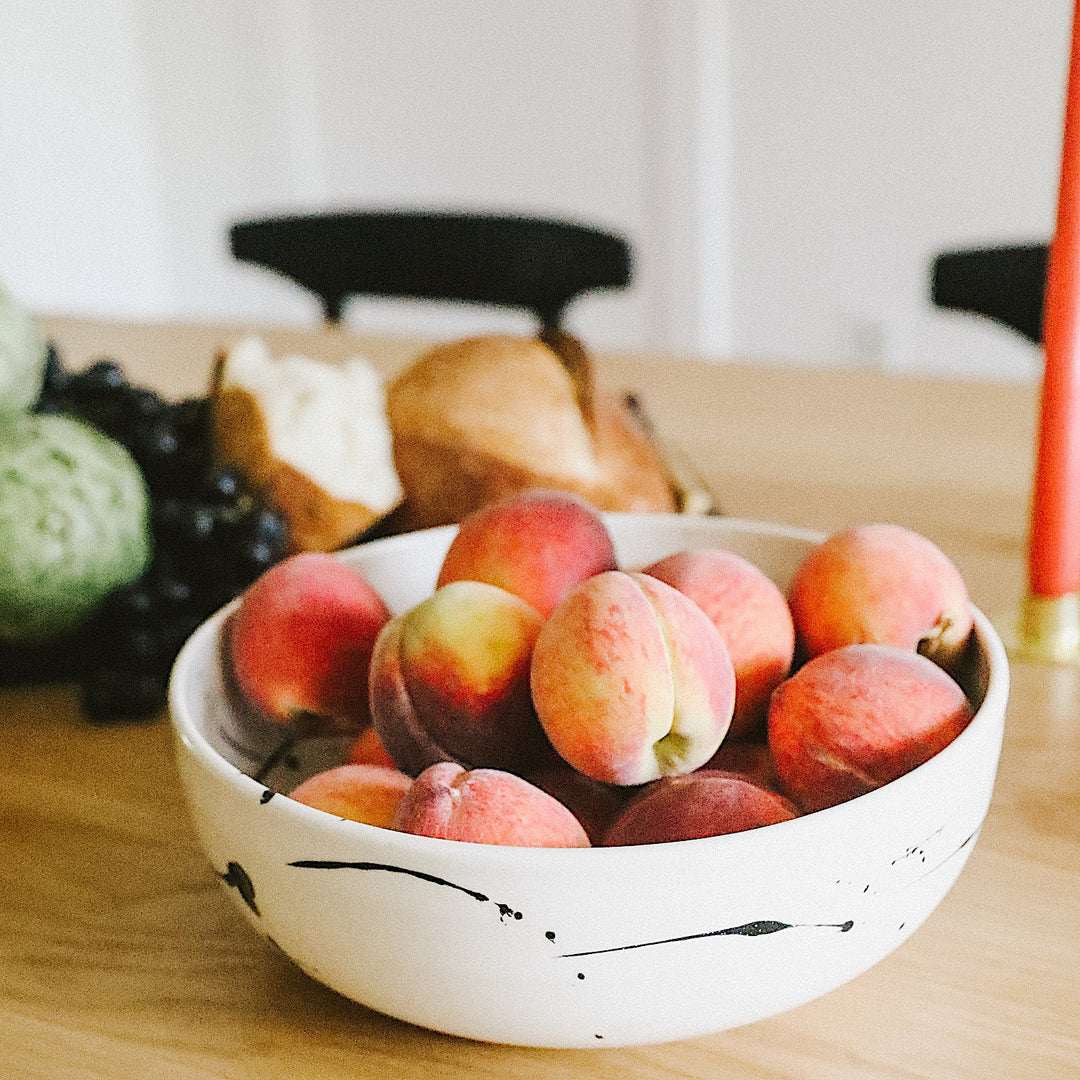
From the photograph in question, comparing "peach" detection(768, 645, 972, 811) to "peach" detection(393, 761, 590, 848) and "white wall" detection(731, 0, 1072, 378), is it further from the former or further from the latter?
"white wall" detection(731, 0, 1072, 378)

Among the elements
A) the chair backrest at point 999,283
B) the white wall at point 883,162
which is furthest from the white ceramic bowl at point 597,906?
the white wall at point 883,162

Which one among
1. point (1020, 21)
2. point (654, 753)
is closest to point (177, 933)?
point (654, 753)

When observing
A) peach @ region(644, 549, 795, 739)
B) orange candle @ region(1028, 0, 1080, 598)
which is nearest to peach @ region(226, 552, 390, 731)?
peach @ region(644, 549, 795, 739)

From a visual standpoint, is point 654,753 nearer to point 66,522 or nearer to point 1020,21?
point 66,522

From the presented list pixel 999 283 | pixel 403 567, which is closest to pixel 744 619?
pixel 403 567

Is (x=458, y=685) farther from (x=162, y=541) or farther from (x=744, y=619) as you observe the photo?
(x=162, y=541)

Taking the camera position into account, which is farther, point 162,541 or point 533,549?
point 162,541

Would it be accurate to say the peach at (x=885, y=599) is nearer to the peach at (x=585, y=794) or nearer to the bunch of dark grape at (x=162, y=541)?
the peach at (x=585, y=794)

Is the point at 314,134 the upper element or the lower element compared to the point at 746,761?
upper

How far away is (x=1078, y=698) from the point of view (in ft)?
1.72

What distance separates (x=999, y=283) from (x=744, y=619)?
1.04 metres

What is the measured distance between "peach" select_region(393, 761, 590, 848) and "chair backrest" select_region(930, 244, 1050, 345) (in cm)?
111

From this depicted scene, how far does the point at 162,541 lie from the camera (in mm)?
569

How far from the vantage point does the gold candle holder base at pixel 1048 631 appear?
555 mm
